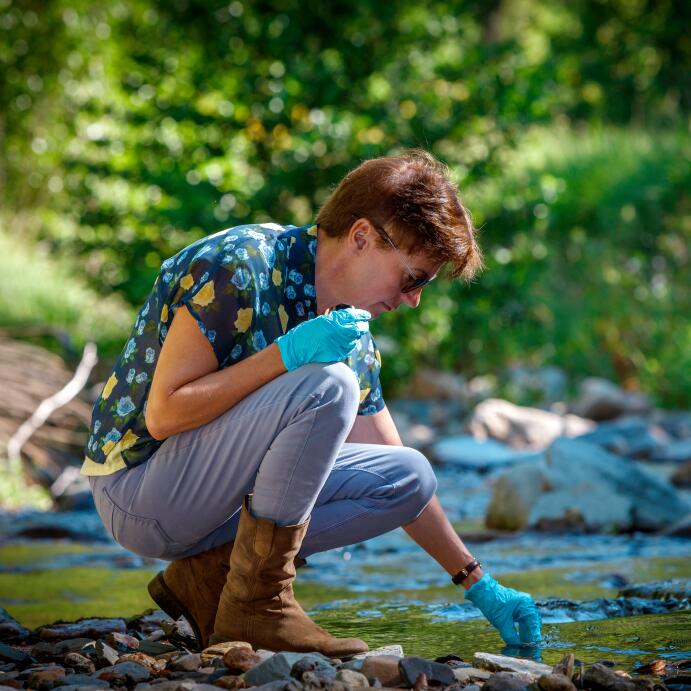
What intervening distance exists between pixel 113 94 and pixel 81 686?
372 inches

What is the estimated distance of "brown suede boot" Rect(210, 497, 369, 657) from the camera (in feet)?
8.16

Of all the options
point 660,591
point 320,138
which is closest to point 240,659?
point 660,591

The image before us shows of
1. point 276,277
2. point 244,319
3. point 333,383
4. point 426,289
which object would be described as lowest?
point 333,383

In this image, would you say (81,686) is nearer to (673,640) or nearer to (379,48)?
(673,640)

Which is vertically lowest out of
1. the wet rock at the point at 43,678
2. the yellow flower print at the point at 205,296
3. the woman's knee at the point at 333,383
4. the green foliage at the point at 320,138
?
the wet rock at the point at 43,678

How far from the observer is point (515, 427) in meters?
7.86

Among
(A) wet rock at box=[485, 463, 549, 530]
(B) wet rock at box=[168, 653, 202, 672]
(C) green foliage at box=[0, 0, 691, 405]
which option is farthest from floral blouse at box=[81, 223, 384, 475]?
(C) green foliage at box=[0, 0, 691, 405]

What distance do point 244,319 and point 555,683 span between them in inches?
39.0

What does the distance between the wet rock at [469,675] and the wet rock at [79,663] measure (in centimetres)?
74

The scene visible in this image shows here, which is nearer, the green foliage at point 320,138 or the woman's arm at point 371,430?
the woman's arm at point 371,430

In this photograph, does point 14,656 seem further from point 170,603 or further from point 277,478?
point 277,478

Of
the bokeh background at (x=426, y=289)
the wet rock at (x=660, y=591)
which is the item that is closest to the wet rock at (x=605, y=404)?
the bokeh background at (x=426, y=289)

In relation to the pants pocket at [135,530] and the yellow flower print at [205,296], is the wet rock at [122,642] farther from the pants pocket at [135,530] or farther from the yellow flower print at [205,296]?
the yellow flower print at [205,296]

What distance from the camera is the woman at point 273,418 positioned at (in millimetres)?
2480
